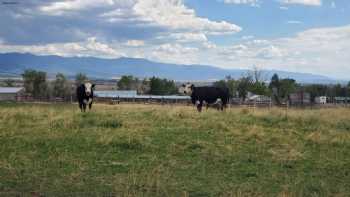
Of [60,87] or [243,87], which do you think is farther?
A: [60,87]

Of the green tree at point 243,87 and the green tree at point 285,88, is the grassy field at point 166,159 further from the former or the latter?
the green tree at point 285,88

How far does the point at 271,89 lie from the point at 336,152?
99.0 m

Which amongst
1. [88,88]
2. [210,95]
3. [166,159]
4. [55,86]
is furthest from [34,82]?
[166,159]

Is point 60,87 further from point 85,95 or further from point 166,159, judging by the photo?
point 166,159

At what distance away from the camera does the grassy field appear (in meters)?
9.03

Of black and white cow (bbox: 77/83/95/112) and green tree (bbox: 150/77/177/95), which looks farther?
green tree (bbox: 150/77/177/95)

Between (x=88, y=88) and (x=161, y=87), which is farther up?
(x=161, y=87)

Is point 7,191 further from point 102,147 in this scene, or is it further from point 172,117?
point 172,117

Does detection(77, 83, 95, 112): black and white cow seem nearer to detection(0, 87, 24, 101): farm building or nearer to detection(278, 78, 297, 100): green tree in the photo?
detection(0, 87, 24, 101): farm building

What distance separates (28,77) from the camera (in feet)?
365

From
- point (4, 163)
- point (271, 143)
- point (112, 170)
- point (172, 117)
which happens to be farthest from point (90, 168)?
point (172, 117)

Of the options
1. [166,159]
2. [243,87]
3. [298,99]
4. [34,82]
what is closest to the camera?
[166,159]

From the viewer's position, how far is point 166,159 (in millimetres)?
12016

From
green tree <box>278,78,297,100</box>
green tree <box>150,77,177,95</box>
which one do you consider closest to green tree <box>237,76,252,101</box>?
green tree <box>278,78,297,100</box>
